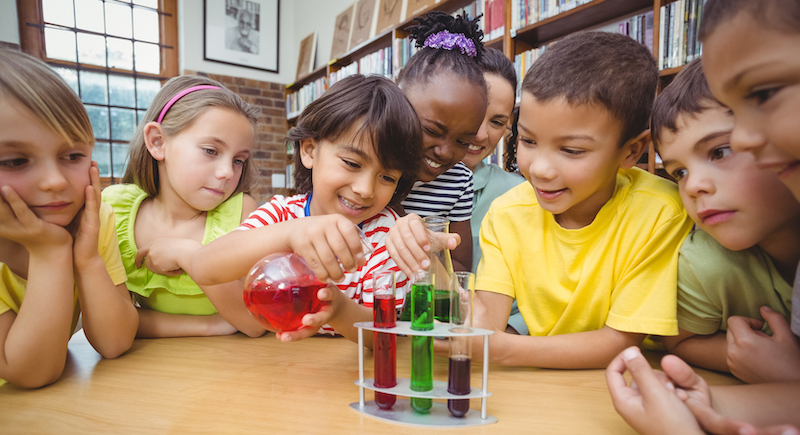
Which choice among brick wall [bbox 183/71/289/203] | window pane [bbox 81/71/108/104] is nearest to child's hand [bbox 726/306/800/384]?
brick wall [bbox 183/71/289/203]

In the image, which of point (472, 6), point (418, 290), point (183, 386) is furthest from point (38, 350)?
point (472, 6)

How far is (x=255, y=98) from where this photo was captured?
17.0 ft

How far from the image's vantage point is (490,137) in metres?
1.72

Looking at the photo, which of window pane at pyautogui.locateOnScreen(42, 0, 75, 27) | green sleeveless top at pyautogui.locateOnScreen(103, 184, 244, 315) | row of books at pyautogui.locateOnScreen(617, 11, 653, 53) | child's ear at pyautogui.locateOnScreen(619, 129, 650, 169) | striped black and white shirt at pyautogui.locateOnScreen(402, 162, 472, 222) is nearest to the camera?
child's ear at pyautogui.locateOnScreen(619, 129, 650, 169)

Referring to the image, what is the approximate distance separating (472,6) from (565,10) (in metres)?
0.82

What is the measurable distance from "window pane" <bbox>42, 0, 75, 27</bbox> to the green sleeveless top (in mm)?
4235

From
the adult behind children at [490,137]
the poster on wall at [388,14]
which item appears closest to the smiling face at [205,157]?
the adult behind children at [490,137]

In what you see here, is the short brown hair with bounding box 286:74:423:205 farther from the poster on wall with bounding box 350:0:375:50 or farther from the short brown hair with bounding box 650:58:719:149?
the poster on wall with bounding box 350:0:375:50

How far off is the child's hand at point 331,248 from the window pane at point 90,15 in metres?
5.08

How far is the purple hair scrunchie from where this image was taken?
1372 mm

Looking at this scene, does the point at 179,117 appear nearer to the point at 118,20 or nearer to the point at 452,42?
the point at 452,42

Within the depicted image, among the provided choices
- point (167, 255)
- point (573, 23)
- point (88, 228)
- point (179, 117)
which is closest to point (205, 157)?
point (179, 117)

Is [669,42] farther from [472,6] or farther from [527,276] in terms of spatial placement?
[527,276]

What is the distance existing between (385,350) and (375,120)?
1.82 feet
